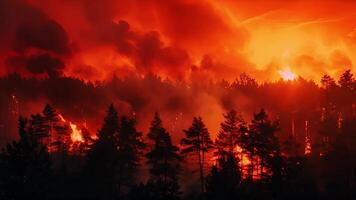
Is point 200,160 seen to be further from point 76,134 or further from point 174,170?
point 76,134

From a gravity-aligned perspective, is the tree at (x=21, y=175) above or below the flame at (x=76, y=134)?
below

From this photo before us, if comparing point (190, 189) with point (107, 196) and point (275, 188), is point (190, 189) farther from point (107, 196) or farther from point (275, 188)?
point (275, 188)

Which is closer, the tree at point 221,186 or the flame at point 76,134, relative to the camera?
the tree at point 221,186

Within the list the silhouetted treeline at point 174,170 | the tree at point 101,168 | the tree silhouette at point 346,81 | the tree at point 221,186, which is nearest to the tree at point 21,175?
the silhouetted treeline at point 174,170

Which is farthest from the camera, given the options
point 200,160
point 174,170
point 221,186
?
point 200,160

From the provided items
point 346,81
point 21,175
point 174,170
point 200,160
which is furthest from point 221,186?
→ point 346,81

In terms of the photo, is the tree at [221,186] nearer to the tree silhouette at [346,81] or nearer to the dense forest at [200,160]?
the dense forest at [200,160]

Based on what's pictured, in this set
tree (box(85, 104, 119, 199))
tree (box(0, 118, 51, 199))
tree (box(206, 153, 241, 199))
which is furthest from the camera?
tree (box(85, 104, 119, 199))

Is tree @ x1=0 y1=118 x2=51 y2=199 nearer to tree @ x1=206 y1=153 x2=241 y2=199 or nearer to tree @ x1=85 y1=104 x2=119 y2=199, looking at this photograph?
tree @ x1=85 y1=104 x2=119 y2=199

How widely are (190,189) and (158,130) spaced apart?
15.7 metres

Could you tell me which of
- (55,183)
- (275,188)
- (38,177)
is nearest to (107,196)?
(55,183)

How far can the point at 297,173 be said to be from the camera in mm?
49312

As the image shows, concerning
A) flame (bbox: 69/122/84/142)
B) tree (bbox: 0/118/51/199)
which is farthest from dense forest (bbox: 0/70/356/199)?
flame (bbox: 69/122/84/142)

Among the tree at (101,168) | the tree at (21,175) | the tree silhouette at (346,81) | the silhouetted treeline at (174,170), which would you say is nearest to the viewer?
the tree at (21,175)
